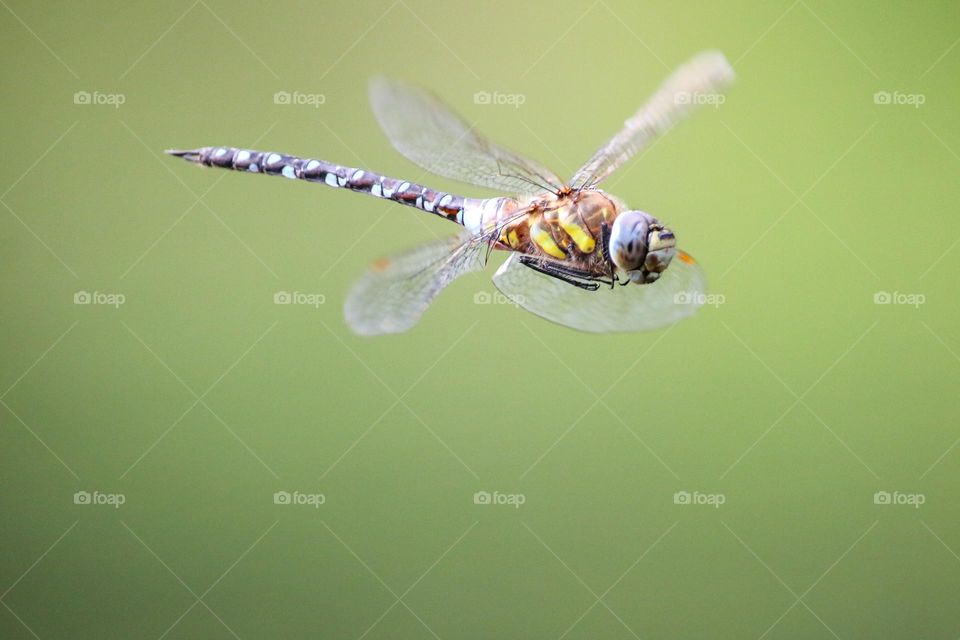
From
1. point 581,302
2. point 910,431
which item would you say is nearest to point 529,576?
point 910,431

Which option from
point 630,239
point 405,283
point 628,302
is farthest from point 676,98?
point 405,283

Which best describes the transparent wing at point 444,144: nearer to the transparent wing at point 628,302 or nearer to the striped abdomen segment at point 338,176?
the striped abdomen segment at point 338,176

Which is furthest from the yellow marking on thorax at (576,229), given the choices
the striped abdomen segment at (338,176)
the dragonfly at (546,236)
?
the striped abdomen segment at (338,176)

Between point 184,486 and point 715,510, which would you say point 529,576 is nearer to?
point 715,510

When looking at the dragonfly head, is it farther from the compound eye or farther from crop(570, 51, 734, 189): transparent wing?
crop(570, 51, 734, 189): transparent wing

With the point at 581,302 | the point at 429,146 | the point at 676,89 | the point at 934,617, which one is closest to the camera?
the point at 676,89

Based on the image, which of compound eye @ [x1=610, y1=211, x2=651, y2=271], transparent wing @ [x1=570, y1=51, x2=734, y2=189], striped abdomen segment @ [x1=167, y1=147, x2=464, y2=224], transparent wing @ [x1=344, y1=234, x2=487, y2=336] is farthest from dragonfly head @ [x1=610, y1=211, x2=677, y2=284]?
striped abdomen segment @ [x1=167, y1=147, x2=464, y2=224]
